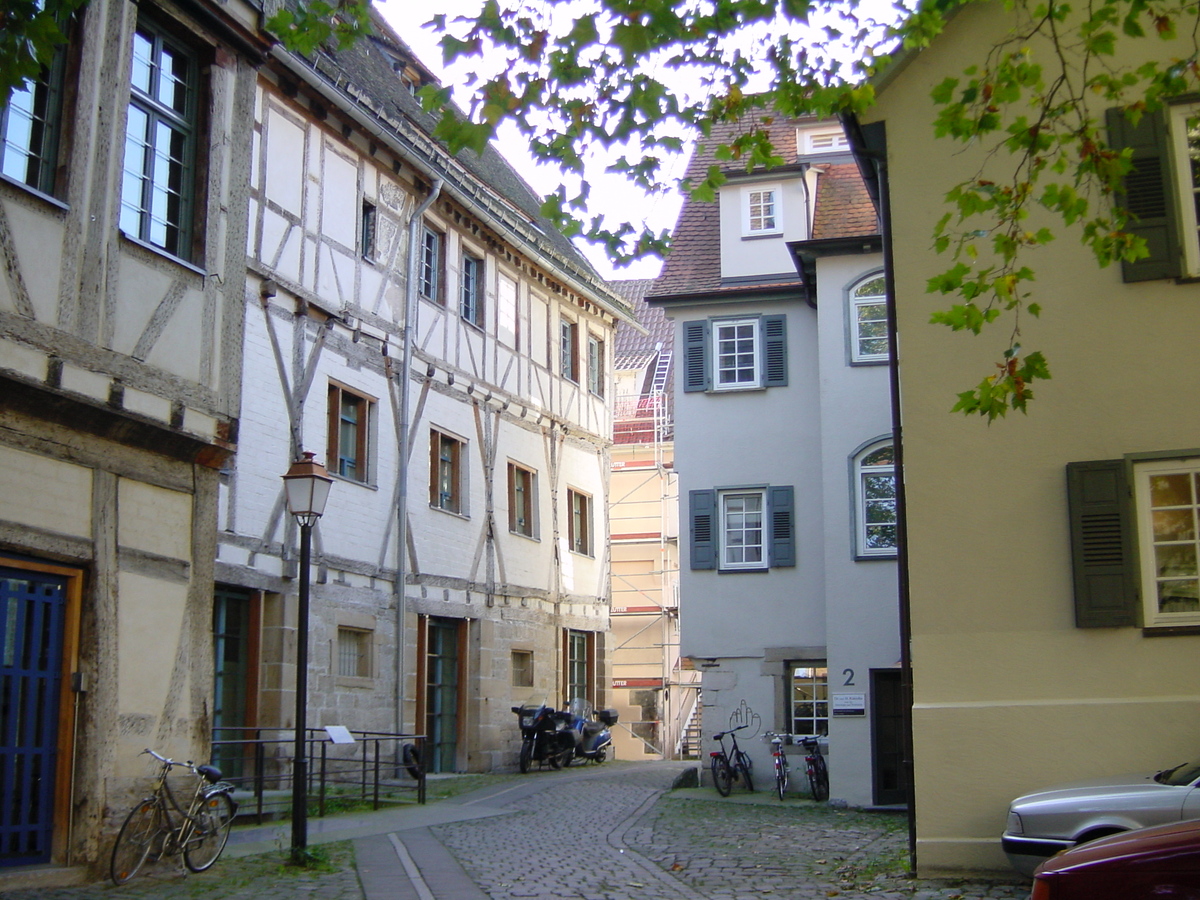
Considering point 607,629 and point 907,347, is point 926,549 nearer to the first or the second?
point 907,347

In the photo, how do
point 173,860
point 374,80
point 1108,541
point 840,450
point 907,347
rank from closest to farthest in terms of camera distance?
point 173,860 → point 1108,541 → point 907,347 → point 840,450 → point 374,80

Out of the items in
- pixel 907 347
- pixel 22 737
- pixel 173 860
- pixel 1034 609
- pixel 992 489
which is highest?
pixel 907 347

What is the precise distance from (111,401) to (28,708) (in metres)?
2.15

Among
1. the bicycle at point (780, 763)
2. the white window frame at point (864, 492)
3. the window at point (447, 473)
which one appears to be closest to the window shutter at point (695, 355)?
the white window frame at point (864, 492)

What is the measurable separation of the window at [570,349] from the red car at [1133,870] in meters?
22.5

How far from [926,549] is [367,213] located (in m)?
11.6

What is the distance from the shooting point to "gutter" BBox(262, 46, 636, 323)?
18.5 metres

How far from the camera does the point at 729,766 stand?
62.8ft

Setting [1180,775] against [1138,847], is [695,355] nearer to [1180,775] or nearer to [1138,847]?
[1180,775]

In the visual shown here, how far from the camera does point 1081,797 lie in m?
9.45

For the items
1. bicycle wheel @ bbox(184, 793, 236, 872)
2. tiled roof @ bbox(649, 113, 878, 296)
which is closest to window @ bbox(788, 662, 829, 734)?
tiled roof @ bbox(649, 113, 878, 296)

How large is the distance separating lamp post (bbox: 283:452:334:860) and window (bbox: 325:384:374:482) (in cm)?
692

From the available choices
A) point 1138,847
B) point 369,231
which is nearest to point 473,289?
point 369,231

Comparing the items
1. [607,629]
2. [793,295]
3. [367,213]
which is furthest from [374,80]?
[607,629]
